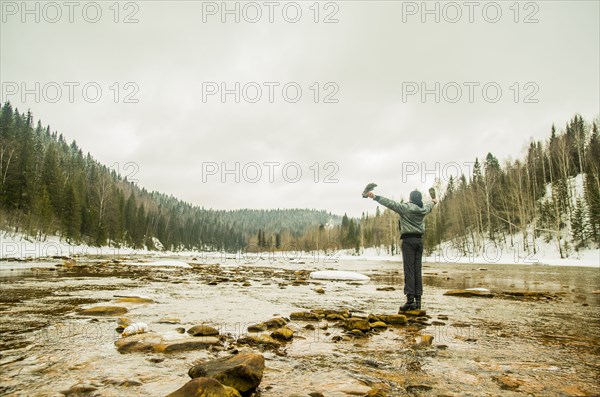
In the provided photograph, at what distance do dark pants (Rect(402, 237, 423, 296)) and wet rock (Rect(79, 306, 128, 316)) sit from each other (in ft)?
18.9

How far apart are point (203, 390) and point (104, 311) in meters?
5.08

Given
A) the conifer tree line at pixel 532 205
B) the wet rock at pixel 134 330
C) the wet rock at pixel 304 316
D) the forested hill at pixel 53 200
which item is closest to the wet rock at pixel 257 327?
the wet rock at pixel 304 316

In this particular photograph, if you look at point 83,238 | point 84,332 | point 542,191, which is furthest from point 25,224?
point 542,191

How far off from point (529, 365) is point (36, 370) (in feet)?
16.1

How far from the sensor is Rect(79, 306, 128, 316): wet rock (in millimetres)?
6084

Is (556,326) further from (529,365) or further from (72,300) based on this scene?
(72,300)

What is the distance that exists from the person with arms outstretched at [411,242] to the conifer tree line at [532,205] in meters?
42.2

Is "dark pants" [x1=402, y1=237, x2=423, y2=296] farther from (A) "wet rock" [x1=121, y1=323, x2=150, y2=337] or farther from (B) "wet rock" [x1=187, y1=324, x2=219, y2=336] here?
(A) "wet rock" [x1=121, y1=323, x2=150, y2=337]

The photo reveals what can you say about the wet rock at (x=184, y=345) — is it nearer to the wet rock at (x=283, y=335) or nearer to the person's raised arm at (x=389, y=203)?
the wet rock at (x=283, y=335)

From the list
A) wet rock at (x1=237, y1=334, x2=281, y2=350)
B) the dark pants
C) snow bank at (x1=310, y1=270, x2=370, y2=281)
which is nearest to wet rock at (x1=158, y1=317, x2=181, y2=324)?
wet rock at (x1=237, y1=334, x2=281, y2=350)

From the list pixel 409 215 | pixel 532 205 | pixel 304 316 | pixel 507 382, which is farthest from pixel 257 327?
pixel 532 205

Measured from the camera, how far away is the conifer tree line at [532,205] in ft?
151

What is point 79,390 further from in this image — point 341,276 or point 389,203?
point 341,276

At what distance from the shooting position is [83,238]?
6272 cm
